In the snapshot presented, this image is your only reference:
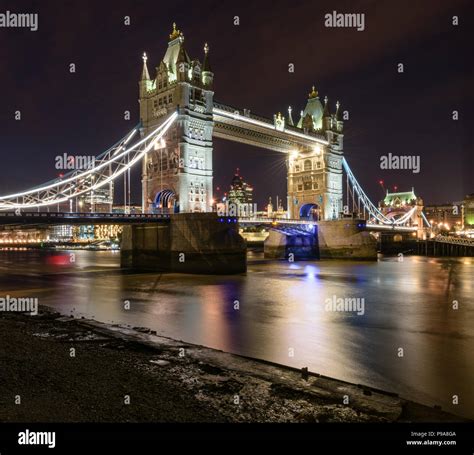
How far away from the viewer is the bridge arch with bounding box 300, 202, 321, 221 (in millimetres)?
62428

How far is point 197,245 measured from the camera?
3091 centimetres

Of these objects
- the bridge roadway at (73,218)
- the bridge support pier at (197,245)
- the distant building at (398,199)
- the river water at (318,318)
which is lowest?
the river water at (318,318)

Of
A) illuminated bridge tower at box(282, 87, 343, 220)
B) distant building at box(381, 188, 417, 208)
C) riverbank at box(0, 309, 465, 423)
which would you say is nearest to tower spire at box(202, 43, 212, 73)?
illuminated bridge tower at box(282, 87, 343, 220)

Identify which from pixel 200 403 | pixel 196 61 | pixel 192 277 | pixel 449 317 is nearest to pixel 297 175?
pixel 196 61

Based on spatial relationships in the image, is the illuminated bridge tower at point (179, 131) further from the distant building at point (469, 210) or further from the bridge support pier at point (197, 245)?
the distant building at point (469, 210)

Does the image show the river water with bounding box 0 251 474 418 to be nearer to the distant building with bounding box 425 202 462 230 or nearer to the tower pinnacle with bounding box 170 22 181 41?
the tower pinnacle with bounding box 170 22 181 41

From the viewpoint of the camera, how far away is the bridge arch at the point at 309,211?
62.4 meters

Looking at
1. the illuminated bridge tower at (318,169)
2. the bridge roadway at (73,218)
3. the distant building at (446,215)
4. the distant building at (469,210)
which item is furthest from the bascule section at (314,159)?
the distant building at (446,215)

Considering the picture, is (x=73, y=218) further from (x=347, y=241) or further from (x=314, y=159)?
(x=314, y=159)

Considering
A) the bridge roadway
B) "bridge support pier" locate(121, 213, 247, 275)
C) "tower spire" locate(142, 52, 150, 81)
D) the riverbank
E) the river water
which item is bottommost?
the river water

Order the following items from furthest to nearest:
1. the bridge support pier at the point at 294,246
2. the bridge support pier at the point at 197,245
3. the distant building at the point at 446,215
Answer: the distant building at the point at 446,215 < the bridge support pier at the point at 294,246 < the bridge support pier at the point at 197,245

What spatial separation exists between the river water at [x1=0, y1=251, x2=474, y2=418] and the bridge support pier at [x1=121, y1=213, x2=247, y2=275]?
1.95 metres

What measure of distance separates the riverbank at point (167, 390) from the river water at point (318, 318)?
61.6 inches

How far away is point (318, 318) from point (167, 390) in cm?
954
